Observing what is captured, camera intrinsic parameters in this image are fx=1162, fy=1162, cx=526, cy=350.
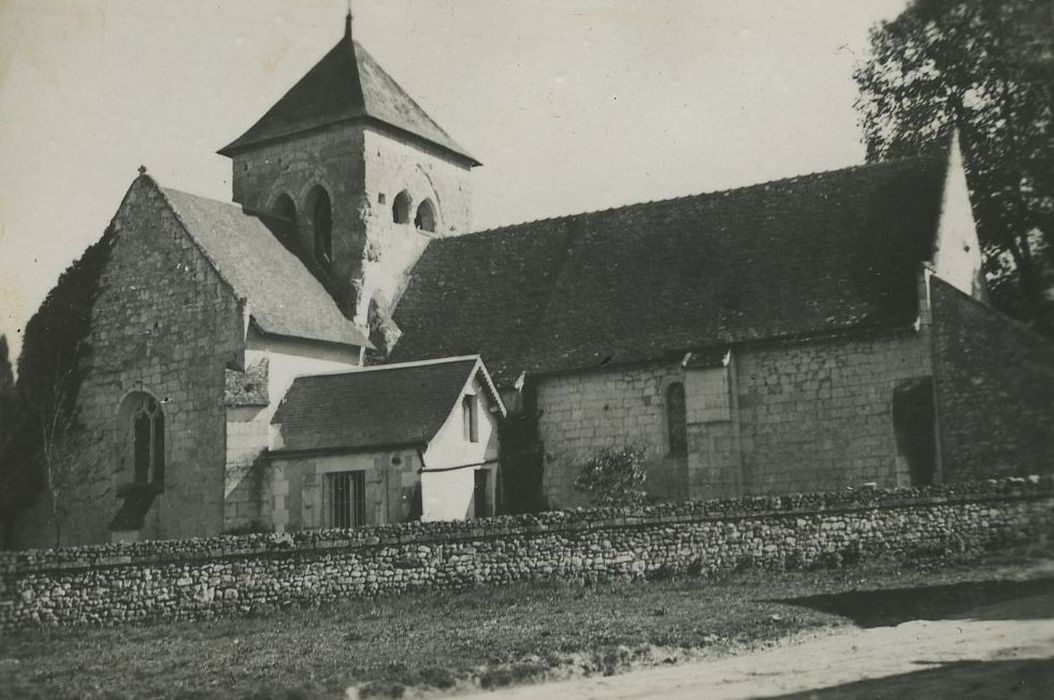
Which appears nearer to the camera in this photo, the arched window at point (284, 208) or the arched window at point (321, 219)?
the arched window at point (321, 219)

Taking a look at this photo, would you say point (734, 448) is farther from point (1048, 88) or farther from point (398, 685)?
point (398, 685)

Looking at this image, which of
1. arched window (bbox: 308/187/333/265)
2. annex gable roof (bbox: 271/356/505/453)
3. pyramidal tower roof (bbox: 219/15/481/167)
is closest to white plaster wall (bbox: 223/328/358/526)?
annex gable roof (bbox: 271/356/505/453)

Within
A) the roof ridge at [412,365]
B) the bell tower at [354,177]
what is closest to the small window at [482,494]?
the roof ridge at [412,365]

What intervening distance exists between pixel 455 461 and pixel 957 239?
40.9ft

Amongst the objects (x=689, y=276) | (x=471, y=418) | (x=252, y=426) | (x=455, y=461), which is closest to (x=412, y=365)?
(x=471, y=418)

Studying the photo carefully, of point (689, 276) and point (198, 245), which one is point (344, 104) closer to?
point (198, 245)

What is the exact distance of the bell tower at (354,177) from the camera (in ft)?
104

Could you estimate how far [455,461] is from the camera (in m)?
25.5

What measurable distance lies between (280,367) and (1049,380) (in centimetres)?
1667

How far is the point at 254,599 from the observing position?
20.2 m

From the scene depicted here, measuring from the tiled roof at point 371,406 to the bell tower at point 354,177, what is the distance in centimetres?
381

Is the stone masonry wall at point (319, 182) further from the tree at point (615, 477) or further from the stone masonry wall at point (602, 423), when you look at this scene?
the tree at point (615, 477)

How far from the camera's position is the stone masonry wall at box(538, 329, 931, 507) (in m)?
24.2

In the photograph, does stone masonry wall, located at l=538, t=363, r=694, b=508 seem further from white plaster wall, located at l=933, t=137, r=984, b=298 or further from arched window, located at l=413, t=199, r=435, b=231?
arched window, located at l=413, t=199, r=435, b=231
